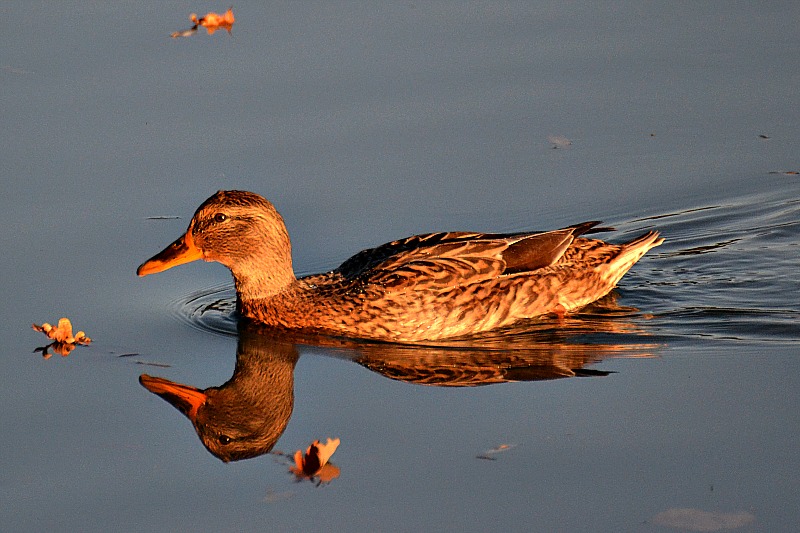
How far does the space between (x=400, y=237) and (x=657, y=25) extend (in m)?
5.40

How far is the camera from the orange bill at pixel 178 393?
31.2 feet

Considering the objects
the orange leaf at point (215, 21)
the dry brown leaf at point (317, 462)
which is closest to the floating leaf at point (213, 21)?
the orange leaf at point (215, 21)

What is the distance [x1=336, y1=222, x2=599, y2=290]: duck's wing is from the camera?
36.4 ft

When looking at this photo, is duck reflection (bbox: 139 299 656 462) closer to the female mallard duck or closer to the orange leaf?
the female mallard duck

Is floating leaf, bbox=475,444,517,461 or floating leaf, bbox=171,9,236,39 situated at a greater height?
floating leaf, bbox=171,9,236,39

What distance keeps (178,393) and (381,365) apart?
162 centimetres

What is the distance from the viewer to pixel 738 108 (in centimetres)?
1421

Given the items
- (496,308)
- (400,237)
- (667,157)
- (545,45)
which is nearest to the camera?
(496,308)

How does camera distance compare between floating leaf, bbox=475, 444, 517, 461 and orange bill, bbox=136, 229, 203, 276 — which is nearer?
floating leaf, bbox=475, 444, 517, 461

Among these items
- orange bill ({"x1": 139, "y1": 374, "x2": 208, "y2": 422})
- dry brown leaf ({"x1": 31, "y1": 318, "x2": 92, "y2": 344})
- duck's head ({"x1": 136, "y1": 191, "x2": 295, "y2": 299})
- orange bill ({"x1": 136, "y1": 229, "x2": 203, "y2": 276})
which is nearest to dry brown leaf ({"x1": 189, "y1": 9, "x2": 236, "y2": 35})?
duck's head ({"x1": 136, "y1": 191, "x2": 295, "y2": 299})

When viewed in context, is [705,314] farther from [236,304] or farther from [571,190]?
[236,304]

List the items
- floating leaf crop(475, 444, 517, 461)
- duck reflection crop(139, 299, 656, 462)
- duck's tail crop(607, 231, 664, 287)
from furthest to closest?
duck's tail crop(607, 231, 664, 287)
duck reflection crop(139, 299, 656, 462)
floating leaf crop(475, 444, 517, 461)

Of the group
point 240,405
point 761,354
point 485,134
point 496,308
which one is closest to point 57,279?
point 240,405

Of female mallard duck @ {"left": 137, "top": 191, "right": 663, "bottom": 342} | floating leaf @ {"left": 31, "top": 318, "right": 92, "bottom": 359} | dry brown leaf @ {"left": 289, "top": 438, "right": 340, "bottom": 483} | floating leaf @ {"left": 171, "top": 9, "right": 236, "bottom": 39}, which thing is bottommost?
dry brown leaf @ {"left": 289, "top": 438, "right": 340, "bottom": 483}
